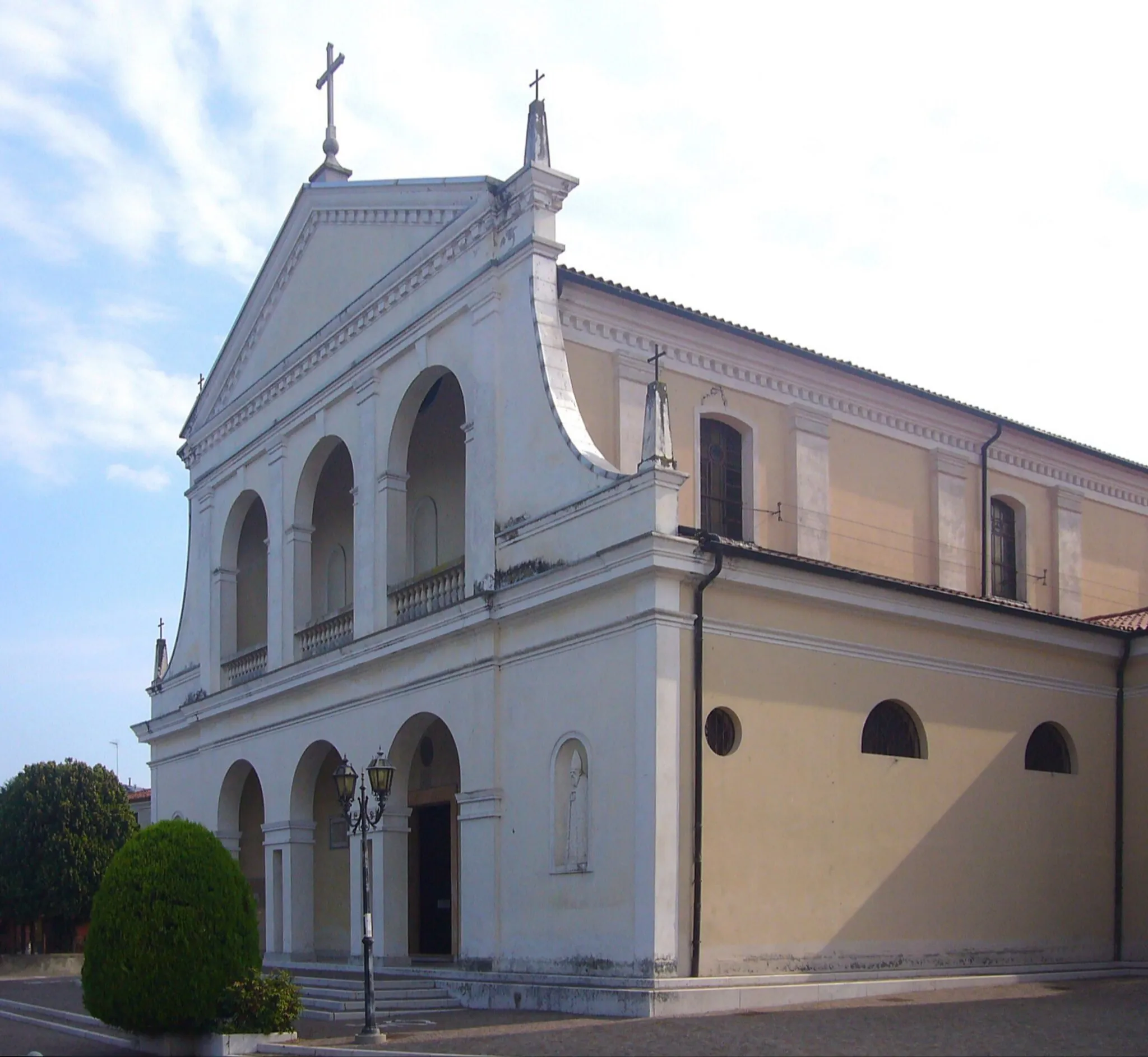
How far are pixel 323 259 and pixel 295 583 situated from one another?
525 centimetres

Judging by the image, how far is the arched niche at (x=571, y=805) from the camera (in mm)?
16172

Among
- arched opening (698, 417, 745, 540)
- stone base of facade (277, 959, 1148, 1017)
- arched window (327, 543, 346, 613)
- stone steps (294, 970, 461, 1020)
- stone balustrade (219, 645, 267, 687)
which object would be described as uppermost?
arched opening (698, 417, 745, 540)

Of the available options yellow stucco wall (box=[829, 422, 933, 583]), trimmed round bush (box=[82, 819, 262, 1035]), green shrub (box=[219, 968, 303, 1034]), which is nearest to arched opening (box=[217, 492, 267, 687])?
yellow stucco wall (box=[829, 422, 933, 583])

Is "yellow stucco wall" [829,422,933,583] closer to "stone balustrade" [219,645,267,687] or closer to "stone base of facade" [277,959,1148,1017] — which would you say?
"stone base of facade" [277,959,1148,1017]

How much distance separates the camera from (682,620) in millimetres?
15633

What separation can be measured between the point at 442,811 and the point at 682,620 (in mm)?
8316

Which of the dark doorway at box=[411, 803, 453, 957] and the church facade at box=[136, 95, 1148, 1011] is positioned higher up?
the church facade at box=[136, 95, 1148, 1011]

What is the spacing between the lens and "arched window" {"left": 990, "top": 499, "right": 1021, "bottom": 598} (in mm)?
23500

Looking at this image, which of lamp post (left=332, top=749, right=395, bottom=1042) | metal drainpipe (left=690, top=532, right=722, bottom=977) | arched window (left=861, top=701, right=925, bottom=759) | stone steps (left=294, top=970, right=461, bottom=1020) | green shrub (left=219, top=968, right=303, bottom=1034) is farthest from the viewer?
arched window (left=861, top=701, right=925, bottom=759)

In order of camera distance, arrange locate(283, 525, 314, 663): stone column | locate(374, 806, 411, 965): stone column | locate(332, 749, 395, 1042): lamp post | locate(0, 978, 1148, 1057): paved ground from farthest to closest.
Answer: locate(283, 525, 314, 663): stone column < locate(374, 806, 411, 965): stone column < locate(332, 749, 395, 1042): lamp post < locate(0, 978, 1148, 1057): paved ground

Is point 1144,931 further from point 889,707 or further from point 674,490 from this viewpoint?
point 674,490

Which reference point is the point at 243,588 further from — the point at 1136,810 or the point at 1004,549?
the point at 1136,810

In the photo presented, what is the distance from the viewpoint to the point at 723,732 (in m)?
16.2

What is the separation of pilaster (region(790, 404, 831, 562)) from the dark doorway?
266 inches
